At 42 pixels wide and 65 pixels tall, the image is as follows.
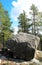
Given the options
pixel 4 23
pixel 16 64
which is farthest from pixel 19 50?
pixel 4 23

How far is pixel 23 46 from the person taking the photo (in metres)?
18.2

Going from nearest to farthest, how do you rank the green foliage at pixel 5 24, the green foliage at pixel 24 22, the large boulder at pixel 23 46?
1. the large boulder at pixel 23 46
2. the green foliage at pixel 5 24
3. the green foliage at pixel 24 22

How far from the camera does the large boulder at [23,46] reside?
59.2 feet

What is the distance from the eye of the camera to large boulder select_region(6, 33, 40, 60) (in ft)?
59.2

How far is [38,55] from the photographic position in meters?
20.7

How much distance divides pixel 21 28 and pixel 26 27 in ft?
5.42

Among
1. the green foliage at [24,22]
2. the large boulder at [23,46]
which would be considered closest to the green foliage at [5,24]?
the green foliage at [24,22]

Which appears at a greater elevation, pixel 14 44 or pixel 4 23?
pixel 4 23

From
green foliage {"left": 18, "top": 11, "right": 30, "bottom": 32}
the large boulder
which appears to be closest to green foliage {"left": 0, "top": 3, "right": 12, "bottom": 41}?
green foliage {"left": 18, "top": 11, "right": 30, "bottom": 32}

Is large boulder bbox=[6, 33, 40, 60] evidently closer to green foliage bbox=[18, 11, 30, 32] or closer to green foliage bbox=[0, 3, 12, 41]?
green foliage bbox=[0, 3, 12, 41]

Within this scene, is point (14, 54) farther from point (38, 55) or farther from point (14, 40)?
point (38, 55)

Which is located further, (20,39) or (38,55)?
(38,55)

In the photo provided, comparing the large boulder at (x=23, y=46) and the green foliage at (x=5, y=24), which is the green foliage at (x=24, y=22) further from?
the large boulder at (x=23, y=46)

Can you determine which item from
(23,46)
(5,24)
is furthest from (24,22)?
(23,46)
